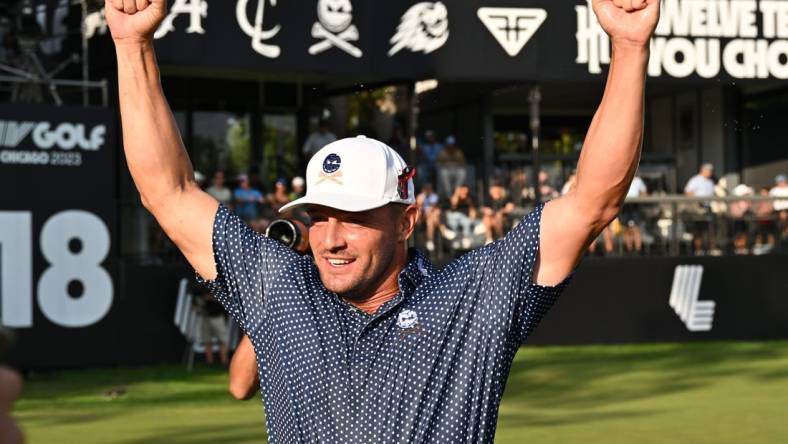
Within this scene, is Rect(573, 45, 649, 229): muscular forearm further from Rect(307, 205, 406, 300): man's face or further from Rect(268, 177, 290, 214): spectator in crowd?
Rect(268, 177, 290, 214): spectator in crowd

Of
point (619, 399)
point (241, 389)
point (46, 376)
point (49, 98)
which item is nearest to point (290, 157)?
point (49, 98)

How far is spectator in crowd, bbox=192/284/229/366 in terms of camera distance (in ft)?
64.0

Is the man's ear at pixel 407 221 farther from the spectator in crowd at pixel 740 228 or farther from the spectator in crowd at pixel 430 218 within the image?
the spectator in crowd at pixel 740 228

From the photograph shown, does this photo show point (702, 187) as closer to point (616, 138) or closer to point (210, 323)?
point (210, 323)

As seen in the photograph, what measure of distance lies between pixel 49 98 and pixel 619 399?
939cm

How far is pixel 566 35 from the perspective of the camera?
23328 millimetres

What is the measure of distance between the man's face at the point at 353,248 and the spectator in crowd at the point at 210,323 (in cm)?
1579

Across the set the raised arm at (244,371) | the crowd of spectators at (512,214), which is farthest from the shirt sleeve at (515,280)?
the crowd of spectators at (512,214)

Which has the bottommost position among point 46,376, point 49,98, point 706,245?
point 46,376

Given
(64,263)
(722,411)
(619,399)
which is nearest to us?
(722,411)

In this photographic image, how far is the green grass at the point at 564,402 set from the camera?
13156mm

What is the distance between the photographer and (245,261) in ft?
12.6

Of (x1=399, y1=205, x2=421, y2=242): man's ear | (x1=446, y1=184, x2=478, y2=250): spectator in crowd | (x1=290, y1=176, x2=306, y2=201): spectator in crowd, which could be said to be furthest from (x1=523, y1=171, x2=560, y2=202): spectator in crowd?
(x1=399, y1=205, x2=421, y2=242): man's ear

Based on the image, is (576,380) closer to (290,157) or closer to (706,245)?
(706,245)
